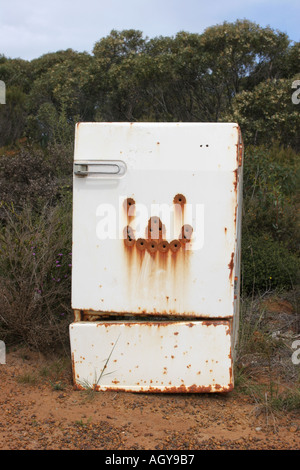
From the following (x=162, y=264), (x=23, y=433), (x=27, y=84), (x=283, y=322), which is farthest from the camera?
(x=27, y=84)

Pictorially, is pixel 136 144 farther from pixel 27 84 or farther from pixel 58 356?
pixel 27 84

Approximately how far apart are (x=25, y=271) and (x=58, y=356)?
2.23 feet

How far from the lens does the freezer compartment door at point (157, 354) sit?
315 centimetres

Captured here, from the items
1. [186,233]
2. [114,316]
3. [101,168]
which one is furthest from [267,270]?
[101,168]

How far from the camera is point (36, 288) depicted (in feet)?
12.6

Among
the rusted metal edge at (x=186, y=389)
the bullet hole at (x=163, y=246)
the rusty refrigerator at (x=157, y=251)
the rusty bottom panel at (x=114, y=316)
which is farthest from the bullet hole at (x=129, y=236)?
the rusted metal edge at (x=186, y=389)

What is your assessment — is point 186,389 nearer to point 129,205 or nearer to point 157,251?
point 157,251

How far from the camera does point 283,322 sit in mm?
4645

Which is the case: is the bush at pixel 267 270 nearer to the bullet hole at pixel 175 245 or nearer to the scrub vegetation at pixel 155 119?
the scrub vegetation at pixel 155 119

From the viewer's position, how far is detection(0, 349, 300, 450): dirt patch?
2723 mm

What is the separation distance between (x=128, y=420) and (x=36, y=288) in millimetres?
1321

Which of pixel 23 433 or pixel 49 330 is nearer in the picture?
pixel 23 433

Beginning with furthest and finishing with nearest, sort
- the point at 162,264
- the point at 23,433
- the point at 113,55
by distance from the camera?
1. the point at 113,55
2. the point at 162,264
3. the point at 23,433
